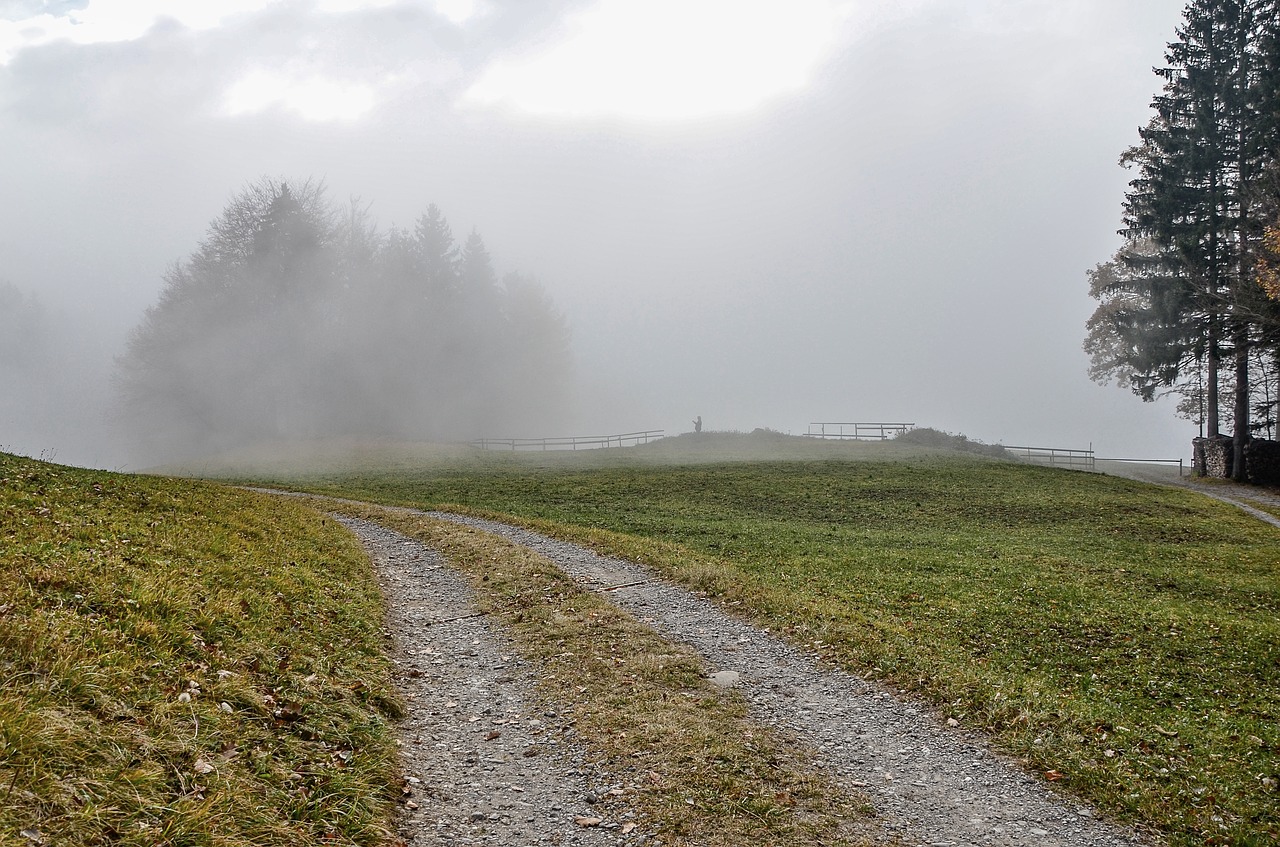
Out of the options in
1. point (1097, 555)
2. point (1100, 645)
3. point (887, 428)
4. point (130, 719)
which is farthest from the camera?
point (887, 428)

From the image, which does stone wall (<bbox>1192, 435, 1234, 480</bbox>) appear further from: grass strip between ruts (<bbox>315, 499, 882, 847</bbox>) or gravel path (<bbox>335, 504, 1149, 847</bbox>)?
grass strip between ruts (<bbox>315, 499, 882, 847</bbox>)

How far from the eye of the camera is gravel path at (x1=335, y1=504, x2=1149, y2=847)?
19.0 ft

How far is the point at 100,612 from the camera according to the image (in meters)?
6.91

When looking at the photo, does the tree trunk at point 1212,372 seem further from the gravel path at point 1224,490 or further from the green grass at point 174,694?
the green grass at point 174,694

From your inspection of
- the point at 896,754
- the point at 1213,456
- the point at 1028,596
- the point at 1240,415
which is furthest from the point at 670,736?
the point at 1213,456

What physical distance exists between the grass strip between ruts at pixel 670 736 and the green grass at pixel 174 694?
2.11 metres

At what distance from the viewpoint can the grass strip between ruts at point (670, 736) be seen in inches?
226

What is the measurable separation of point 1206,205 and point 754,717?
150ft

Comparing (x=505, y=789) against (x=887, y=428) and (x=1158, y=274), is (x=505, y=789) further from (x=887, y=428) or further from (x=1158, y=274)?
(x=887, y=428)

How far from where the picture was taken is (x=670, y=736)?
7090 mm

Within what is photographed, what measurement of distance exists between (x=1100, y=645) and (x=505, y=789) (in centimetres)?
1064

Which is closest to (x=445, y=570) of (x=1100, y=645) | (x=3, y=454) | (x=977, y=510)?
(x=3, y=454)

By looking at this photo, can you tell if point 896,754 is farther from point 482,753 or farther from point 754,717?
point 482,753

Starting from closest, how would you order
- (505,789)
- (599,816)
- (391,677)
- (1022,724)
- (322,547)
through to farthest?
1. (599,816)
2. (505,789)
3. (1022,724)
4. (391,677)
5. (322,547)
